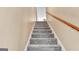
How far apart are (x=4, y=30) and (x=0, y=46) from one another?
0.17m

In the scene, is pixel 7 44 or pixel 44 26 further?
pixel 44 26

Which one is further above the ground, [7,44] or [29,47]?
[7,44]
